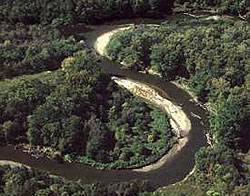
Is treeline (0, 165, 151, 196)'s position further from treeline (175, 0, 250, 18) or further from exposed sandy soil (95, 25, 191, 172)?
treeline (175, 0, 250, 18)

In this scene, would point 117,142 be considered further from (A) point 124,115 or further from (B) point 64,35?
(B) point 64,35

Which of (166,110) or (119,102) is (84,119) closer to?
(119,102)

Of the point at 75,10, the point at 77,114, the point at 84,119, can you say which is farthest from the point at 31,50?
the point at 75,10

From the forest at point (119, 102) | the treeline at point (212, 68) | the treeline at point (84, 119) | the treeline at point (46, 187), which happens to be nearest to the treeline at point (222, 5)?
the forest at point (119, 102)

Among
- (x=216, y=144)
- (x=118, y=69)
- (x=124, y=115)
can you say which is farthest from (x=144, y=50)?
(x=216, y=144)

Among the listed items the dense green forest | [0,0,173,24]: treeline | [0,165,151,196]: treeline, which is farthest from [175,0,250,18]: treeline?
[0,165,151,196]: treeline

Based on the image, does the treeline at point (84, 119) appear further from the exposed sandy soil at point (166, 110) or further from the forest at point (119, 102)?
the exposed sandy soil at point (166, 110)

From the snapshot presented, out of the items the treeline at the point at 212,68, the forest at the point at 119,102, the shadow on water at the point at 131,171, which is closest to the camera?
the forest at the point at 119,102
